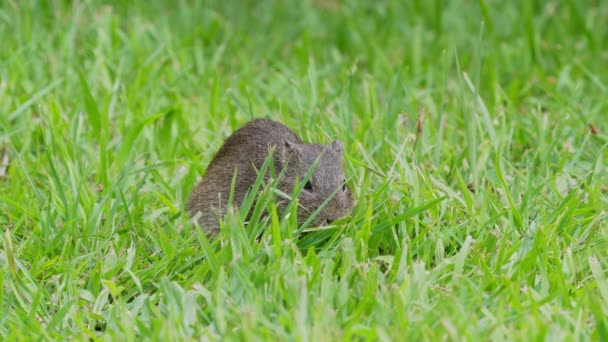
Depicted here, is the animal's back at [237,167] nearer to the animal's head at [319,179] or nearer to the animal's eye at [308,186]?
the animal's head at [319,179]

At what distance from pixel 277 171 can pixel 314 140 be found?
2.39 ft

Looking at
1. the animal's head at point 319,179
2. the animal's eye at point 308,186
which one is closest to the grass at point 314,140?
the animal's head at point 319,179

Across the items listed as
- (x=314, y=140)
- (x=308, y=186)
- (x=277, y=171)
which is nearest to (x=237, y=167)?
(x=277, y=171)

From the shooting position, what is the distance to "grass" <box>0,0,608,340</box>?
11.7 ft

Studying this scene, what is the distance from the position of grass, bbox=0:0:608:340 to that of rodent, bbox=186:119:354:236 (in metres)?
0.11

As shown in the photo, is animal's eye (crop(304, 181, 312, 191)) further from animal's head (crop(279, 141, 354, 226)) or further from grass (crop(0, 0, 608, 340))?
grass (crop(0, 0, 608, 340))

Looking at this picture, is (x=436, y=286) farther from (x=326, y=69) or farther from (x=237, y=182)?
(x=326, y=69)

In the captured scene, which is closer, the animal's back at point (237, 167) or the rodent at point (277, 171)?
the rodent at point (277, 171)

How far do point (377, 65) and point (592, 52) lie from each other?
65.5 inches

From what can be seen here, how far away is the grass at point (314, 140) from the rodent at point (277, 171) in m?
0.11

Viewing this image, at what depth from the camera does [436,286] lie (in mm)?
3768

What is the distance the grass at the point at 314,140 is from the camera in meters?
3.56

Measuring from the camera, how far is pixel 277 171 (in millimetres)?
4629

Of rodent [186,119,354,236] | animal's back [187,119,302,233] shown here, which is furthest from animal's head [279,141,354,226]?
animal's back [187,119,302,233]
